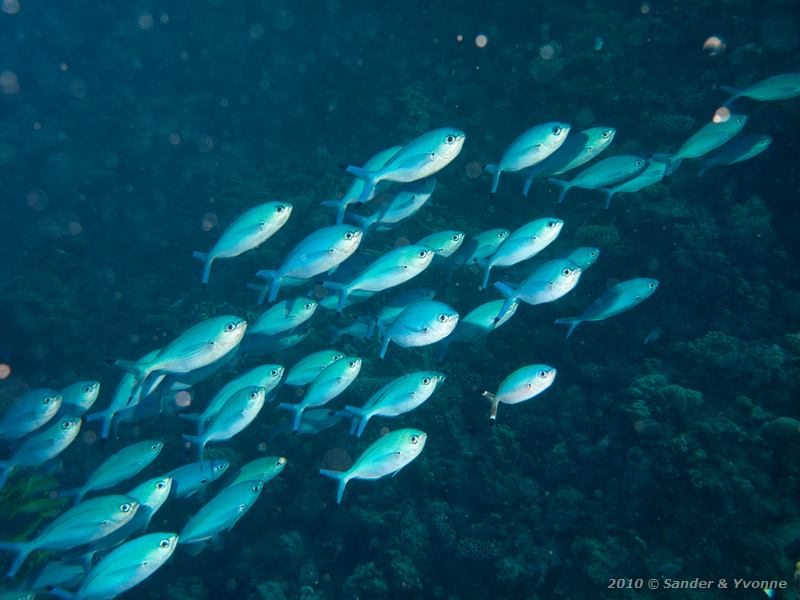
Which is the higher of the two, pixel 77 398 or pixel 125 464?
pixel 77 398

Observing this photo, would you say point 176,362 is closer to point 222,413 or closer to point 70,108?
point 222,413

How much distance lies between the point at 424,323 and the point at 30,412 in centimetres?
507

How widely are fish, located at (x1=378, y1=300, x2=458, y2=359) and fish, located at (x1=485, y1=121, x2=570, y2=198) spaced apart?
1496 mm

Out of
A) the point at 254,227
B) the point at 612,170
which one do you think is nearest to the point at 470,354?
the point at 612,170

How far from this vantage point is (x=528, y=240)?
4.92 meters

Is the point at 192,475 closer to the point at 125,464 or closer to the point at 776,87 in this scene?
the point at 125,464

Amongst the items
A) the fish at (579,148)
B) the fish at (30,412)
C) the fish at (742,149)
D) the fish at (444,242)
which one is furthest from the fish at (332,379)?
the fish at (742,149)

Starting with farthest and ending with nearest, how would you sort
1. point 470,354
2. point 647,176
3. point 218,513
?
point 470,354 → point 647,176 → point 218,513

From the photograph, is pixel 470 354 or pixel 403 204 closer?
pixel 403 204

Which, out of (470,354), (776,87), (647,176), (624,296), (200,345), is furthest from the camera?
(470,354)

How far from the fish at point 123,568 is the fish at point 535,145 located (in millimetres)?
4999

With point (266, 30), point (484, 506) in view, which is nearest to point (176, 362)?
point (484, 506)

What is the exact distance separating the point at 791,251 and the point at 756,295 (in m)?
1.48

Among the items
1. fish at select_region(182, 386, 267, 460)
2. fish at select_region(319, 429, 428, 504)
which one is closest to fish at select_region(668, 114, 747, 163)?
fish at select_region(319, 429, 428, 504)
